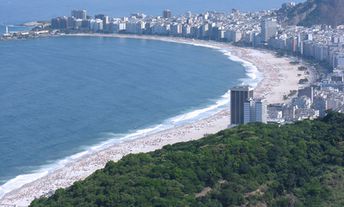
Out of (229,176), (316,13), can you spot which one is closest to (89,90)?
(229,176)

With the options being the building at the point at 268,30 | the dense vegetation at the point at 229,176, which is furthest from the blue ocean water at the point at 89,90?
the dense vegetation at the point at 229,176

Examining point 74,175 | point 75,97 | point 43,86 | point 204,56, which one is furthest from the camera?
point 204,56

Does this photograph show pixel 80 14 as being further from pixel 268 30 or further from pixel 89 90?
pixel 89 90

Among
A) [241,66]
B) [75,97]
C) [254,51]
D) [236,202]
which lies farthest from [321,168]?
[254,51]

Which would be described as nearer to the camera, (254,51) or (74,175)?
(74,175)

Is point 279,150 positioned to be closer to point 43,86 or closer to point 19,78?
point 43,86

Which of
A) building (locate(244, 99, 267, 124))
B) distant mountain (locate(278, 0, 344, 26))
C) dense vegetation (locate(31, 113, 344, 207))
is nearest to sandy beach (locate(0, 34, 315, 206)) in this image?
building (locate(244, 99, 267, 124))

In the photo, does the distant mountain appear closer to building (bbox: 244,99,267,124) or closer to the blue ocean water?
the blue ocean water
